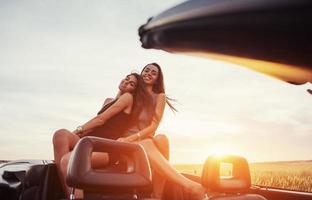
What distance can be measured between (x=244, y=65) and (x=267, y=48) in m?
0.09

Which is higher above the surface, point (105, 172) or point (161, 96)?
point (161, 96)

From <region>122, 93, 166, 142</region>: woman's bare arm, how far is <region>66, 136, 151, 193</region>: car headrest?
968mm

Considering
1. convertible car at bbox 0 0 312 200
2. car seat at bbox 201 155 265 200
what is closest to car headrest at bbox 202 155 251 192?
car seat at bbox 201 155 265 200

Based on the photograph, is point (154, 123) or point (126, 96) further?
point (154, 123)

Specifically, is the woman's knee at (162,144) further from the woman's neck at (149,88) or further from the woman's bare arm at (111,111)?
the woman's neck at (149,88)

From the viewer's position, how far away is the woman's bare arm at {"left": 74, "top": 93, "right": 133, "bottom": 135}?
3.70m

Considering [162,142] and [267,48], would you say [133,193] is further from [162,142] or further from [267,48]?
[267,48]

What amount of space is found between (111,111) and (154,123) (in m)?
0.48

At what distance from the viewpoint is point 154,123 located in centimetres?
405

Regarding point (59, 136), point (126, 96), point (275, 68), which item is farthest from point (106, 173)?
point (275, 68)

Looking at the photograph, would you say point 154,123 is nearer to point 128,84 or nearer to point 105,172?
point 128,84

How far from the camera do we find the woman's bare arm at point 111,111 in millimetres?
3701

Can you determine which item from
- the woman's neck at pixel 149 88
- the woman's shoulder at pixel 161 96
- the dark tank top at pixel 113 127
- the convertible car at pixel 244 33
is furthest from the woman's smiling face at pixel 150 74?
the convertible car at pixel 244 33

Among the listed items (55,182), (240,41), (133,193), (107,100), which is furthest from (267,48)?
(107,100)
